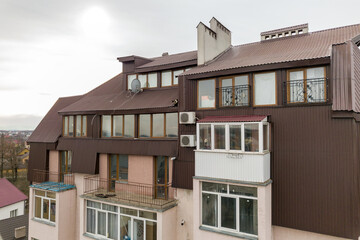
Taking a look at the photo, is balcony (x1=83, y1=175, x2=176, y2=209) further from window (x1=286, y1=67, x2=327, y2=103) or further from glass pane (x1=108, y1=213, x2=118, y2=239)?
window (x1=286, y1=67, x2=327, y2=103)

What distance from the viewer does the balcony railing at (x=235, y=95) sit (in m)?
9.79

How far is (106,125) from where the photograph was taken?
14258 mm

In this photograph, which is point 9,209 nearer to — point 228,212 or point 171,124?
point 171,124

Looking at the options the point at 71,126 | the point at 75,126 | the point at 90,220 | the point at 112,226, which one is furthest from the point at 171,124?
the point at 71,126

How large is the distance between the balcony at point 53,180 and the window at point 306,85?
13.4 meters

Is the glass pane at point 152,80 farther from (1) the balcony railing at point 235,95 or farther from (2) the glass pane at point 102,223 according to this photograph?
(2) the glass pane at point 102,223

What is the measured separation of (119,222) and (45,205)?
19.7ft

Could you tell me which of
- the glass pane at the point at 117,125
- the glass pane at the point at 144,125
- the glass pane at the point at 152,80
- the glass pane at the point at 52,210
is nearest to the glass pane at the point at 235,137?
the glass pane at the point at 144,125

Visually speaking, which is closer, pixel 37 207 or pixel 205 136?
pixel 205 136

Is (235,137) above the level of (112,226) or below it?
above

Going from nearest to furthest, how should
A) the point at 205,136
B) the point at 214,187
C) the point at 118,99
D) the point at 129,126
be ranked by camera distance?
the point at 214,187
the point at 205,136
the point at 129,126
the point at 118,99

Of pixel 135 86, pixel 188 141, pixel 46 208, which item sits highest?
pixel 135 86

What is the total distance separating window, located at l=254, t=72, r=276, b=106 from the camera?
9.34 metres

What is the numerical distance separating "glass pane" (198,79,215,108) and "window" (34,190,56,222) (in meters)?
10.7
